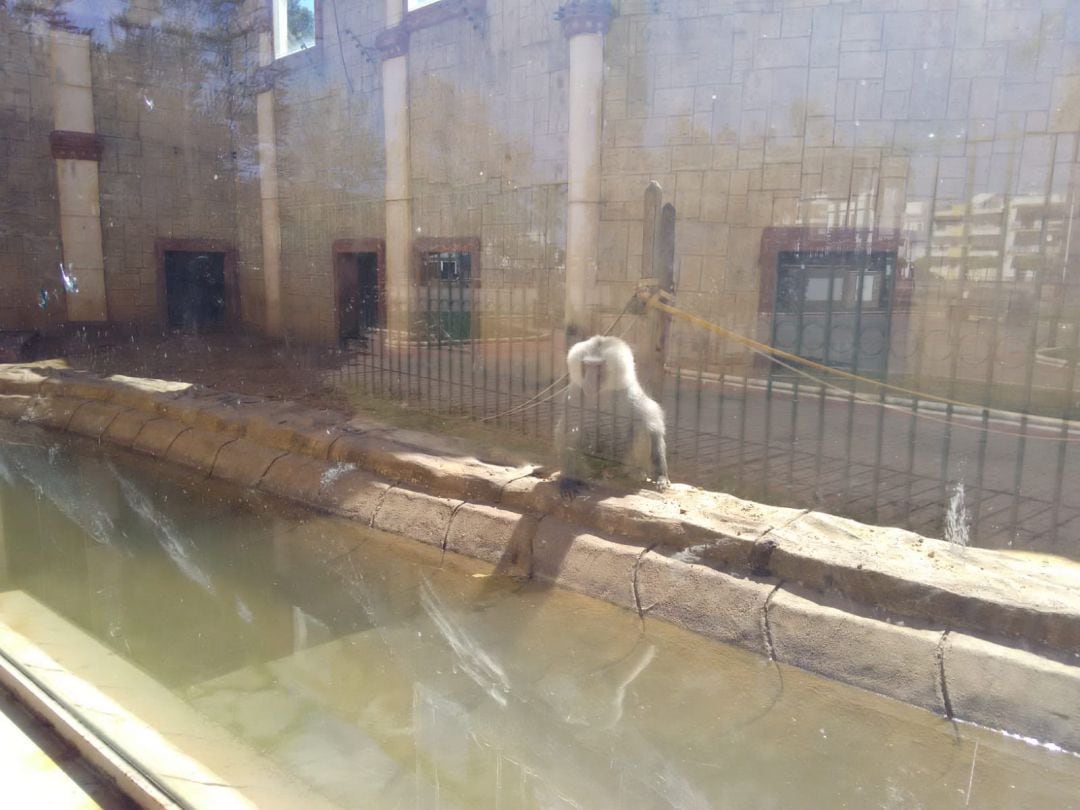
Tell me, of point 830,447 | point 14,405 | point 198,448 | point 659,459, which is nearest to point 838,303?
point 830,447

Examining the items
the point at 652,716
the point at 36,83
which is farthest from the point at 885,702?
the point at 36,83

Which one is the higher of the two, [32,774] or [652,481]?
[652,481]

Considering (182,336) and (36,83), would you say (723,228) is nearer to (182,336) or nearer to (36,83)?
(182,336)

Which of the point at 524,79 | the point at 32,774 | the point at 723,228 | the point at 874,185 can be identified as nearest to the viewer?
the point at 32,774

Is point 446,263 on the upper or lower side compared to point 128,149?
lower

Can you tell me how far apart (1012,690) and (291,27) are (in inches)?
514

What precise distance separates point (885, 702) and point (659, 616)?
1.03 meters

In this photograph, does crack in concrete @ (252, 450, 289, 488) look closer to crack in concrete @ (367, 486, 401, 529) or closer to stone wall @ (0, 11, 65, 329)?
crack in concrete @ (367, 486, 401, 529)

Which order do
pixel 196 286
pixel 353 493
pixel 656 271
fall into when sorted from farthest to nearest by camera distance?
pixel 196 286 → pixel 353 493 → pixel 656 271

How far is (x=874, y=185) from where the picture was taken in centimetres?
772

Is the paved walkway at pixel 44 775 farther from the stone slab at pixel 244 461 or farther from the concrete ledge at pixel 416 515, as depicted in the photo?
the stone slab at pixel 244 461

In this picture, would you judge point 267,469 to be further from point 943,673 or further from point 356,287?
point 356,287

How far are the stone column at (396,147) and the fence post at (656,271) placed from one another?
19.8ft

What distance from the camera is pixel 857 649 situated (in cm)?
297
